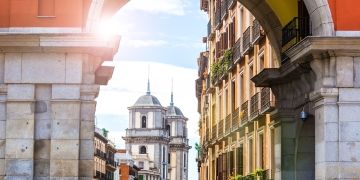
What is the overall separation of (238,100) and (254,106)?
551cm

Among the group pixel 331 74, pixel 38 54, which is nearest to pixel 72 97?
pixel 38 54

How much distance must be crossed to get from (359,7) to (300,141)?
18.8ft

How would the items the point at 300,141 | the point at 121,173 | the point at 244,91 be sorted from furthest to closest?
the point at 121,173
the point at 244,91
the point at 300,141

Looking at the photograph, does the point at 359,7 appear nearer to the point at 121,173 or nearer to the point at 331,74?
the point at 331,74

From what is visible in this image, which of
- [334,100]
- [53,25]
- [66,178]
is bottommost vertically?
[66,178]

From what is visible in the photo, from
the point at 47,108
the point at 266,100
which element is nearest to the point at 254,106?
the point at 266,100

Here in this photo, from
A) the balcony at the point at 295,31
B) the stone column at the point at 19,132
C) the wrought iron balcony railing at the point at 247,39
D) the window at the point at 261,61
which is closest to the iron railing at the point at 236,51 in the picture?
the wrought iron balcony railing at the point at 247,39

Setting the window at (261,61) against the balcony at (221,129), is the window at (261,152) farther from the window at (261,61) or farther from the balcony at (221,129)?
the balcony at (221,129)

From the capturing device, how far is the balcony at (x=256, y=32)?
42688 millimetres

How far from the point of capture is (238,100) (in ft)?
162

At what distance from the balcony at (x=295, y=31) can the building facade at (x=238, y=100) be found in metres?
2.76

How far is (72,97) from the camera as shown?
2516 centimetres

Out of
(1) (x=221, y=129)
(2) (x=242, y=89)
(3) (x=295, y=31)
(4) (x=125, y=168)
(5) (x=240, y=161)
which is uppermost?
(4) (x=125, y=168)

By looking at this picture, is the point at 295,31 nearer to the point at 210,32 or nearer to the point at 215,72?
the point at 215,72
